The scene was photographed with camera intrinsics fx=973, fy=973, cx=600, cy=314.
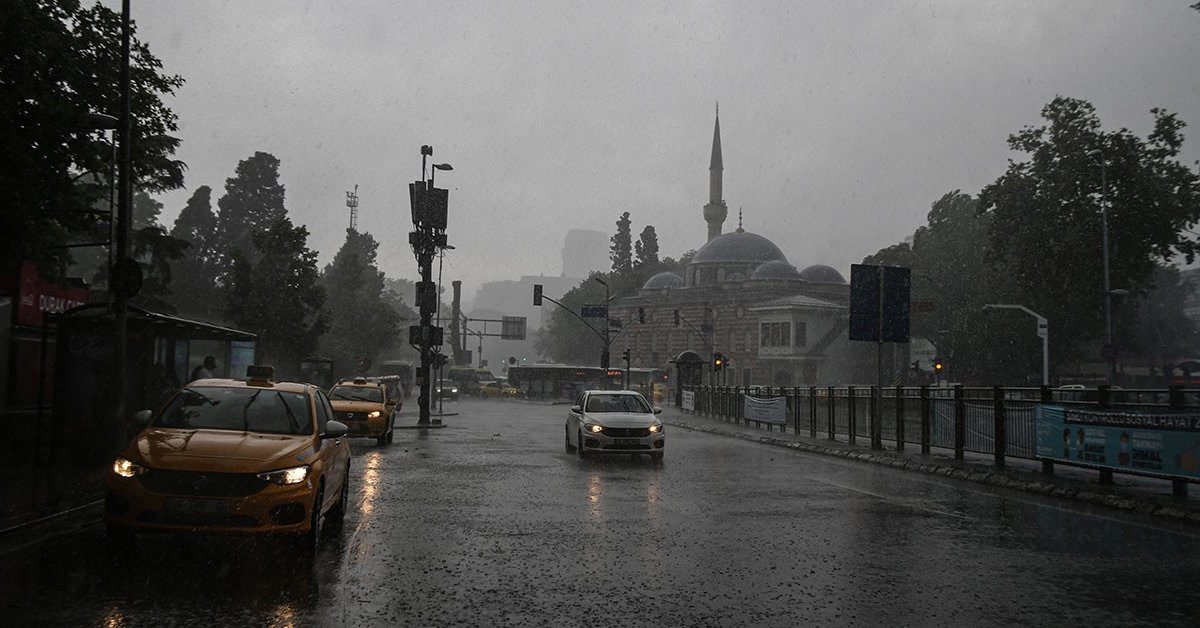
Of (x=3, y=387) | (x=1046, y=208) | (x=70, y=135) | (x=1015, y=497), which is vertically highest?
(x=1046, y=208)

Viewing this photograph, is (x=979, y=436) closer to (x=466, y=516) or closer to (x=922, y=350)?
(x=466, y=516)

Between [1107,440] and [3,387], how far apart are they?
60.2ft

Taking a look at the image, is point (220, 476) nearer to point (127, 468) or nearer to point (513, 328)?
point (127, 468)

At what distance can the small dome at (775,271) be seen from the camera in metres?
101

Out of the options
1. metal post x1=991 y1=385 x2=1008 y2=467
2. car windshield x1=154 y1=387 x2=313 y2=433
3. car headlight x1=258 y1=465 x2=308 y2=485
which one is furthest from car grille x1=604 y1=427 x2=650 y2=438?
car headlight x1=258 y1=465 x2=308 y2=485

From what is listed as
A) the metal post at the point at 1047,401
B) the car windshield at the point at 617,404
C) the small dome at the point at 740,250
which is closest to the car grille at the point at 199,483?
the metal post at the point at 1047,401

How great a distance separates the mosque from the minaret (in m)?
0.12

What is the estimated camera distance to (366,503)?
38.1ft

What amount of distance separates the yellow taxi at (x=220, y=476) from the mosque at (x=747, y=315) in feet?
234

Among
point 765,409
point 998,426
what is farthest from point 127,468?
point 765,409

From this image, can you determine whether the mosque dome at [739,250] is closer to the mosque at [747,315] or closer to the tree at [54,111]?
the mosque at [747,315]

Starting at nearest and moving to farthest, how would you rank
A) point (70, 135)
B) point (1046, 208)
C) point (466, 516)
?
point (466, 516) < point (70, 135) < point (1046, 208)

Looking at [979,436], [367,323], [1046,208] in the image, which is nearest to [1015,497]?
[979,436]

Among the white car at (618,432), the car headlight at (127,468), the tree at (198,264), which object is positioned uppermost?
the tree at (198,264)
